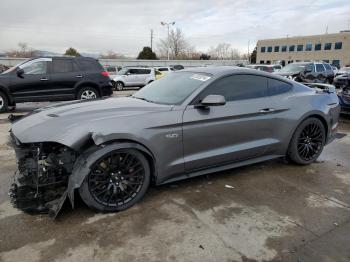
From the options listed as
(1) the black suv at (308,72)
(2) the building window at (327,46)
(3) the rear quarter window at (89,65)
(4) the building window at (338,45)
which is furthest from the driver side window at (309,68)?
(2) the building window at (327,46)

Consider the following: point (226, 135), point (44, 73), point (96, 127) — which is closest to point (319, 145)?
point (226, 135)

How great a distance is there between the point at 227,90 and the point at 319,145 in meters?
2.02

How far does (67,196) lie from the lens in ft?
10.5

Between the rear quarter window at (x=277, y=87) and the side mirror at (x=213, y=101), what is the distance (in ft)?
3.65

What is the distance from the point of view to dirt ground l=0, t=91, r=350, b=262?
2.76 metres

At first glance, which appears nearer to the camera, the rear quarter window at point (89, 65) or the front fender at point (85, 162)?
the front fender at point (85, 162)

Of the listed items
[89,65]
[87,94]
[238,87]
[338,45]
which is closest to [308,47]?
[338,45]

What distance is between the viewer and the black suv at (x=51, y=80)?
31.6 feet

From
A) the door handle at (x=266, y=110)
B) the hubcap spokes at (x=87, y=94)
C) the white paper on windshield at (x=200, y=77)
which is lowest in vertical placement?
the hubcap spokes at (x=87, y=94)

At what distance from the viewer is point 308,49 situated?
67.4 metres

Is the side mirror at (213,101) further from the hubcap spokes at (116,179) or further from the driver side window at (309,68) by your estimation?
the driver side window at (309,68)

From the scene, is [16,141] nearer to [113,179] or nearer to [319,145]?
[113,179]

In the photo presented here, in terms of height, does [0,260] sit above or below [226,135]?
below

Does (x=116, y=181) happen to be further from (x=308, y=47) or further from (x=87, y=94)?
(x=308, y=47)
